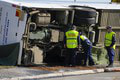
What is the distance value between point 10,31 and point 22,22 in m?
0.76

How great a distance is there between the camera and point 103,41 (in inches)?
589

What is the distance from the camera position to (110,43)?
14062 mm

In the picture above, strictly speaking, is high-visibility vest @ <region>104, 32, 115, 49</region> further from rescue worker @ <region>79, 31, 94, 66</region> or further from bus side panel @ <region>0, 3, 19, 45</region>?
bus side panel @ <region>0, 3, 19, 45</region>

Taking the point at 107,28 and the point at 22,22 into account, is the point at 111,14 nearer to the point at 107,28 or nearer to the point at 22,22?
the point at 107,28

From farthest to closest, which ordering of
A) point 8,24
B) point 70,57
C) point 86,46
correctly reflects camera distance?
point 86,46 → point 70,57 → point 8,24

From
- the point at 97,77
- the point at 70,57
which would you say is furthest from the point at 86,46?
the point at 97,77

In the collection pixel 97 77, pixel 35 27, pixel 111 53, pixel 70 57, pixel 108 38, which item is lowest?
pixel 97 77

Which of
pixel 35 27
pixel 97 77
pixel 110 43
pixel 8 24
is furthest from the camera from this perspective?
pixel 110 43

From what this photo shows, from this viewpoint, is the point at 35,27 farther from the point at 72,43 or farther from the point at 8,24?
the point at 72,43

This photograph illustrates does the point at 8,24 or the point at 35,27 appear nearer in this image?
the point at 35,27

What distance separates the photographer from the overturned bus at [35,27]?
12957 mm

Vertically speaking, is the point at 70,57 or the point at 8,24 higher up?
the point at 8,24

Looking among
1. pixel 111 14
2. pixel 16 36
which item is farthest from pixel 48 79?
pixel 111 14

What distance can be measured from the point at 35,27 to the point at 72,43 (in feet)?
4.93
